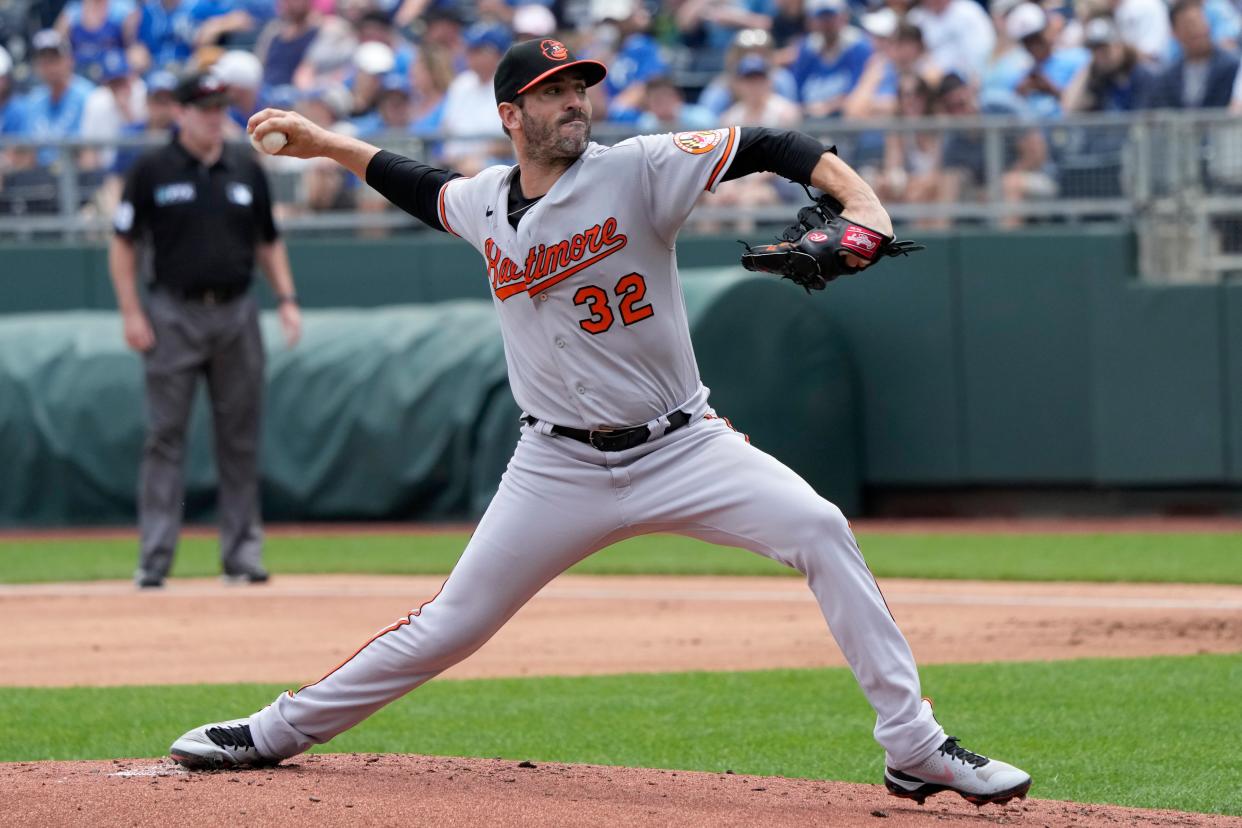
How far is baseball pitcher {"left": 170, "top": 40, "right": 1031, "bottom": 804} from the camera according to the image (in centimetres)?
440

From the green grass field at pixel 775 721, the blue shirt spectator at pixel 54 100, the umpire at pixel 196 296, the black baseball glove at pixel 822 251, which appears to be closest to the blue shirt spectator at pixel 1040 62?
the umpire at pixel 196 296

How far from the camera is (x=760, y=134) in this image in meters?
4.43

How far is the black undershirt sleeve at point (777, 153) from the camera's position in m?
4.32

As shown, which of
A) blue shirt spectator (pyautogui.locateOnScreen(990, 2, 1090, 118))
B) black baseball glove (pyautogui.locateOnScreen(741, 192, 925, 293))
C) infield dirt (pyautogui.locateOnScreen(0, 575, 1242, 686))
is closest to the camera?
black baseball glove (pyautogui.locateOnScreen(741, 192, 925, 293))

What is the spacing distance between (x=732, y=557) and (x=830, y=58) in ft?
16.6

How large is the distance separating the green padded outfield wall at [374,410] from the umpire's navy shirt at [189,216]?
3114 millimetres

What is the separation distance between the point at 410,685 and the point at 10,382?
8828 millimetres

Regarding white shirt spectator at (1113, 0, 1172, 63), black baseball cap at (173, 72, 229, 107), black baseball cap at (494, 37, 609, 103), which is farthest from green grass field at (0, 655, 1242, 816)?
white shirt spectator at (1113, 0, 1172, 63)

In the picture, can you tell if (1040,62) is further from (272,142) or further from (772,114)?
(272,142)

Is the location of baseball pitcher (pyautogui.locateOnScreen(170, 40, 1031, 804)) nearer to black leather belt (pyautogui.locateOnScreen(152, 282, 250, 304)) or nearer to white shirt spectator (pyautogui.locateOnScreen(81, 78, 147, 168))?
black leather belt (pyautogui.locateOnScreen(152, 282, 250, 304))

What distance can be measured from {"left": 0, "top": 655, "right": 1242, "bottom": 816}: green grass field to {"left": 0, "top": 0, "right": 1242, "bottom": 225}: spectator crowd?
433 cm

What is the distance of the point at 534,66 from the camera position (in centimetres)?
455

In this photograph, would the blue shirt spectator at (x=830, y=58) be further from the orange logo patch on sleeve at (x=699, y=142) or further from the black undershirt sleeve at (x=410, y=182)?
the orange logo patch on sleeve at (x=699, y=142)

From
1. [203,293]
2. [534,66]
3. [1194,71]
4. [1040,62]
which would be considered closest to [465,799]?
[534,66]
